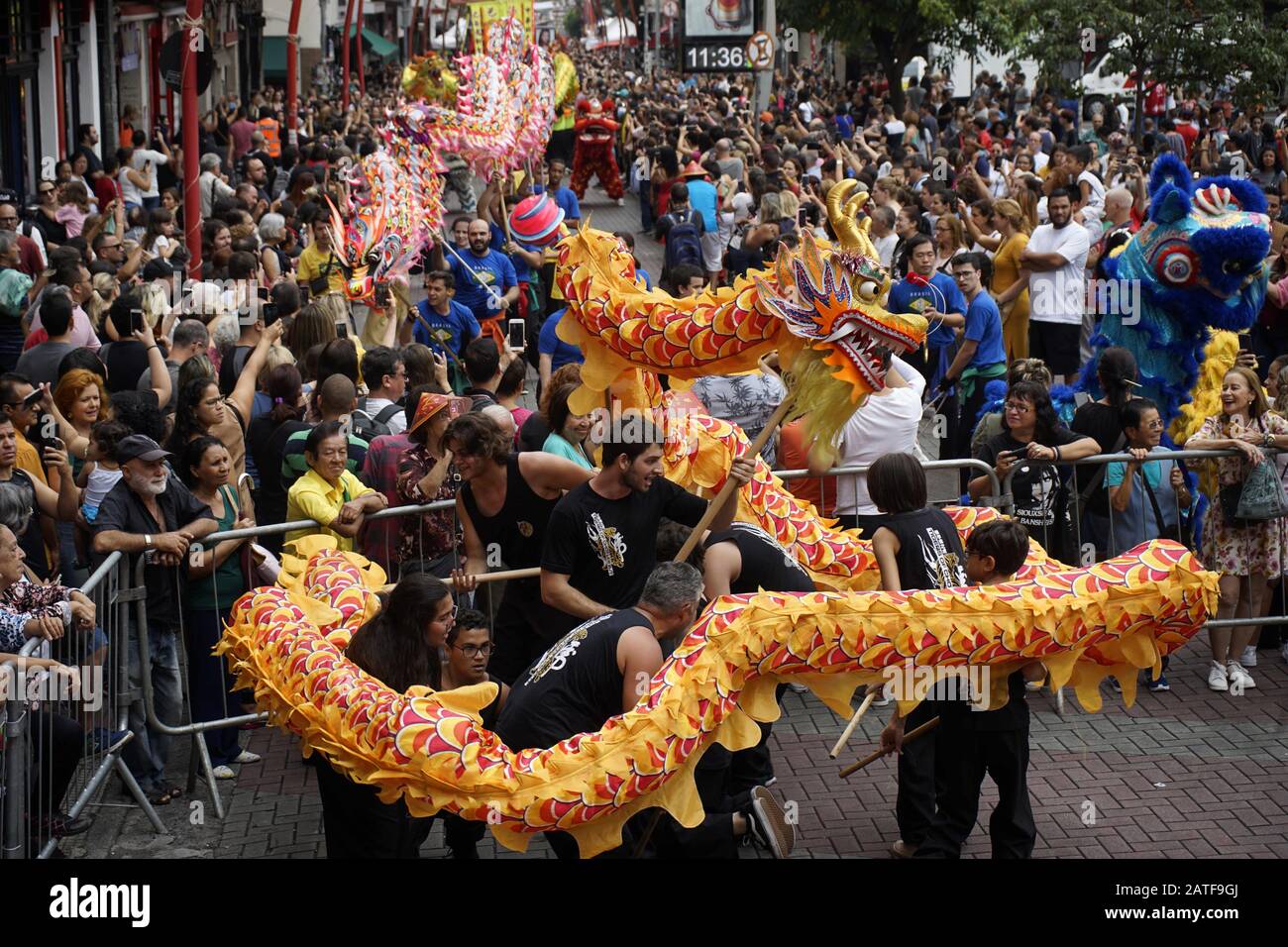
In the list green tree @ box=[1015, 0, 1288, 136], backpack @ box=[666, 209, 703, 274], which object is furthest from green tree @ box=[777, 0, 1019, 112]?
backpack @ box=[666, 209, 703, 274]

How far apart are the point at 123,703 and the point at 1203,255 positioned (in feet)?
22.0

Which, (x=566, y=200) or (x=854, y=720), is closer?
(x=854, y=720)

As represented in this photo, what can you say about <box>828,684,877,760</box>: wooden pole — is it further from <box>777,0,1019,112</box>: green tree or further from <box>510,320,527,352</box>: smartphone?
<box>777,0,1019,112</box>: green tree

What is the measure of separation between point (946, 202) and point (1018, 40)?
1881 centimetres

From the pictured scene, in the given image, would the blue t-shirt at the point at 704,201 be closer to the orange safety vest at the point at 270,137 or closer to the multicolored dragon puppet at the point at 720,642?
the multicolored dragon puppet at the point at 720,642

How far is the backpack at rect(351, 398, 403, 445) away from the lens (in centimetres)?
913

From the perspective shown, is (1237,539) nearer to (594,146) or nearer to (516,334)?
(516,334)

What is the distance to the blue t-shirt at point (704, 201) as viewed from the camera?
59.0ft

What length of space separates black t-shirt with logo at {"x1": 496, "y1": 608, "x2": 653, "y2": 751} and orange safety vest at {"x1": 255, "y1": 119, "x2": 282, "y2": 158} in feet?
76.7

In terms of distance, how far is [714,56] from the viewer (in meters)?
35.1

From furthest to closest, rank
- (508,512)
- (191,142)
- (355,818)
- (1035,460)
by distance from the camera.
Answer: (191,142), (1035,460), (508,512), (355,818)

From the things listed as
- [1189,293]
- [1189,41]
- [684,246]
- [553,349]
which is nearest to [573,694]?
[1189,293]

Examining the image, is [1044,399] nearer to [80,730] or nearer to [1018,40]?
[80,730]
